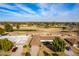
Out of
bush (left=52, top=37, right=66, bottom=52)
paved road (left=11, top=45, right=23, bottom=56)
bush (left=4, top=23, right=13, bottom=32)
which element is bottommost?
paved road (left=11, top=45, right=23, bottom=56)

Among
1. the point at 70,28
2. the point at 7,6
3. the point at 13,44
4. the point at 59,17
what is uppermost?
the point at 7,6

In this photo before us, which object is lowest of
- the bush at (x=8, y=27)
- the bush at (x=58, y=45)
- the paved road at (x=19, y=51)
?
the paved road at (x=19, y=51)

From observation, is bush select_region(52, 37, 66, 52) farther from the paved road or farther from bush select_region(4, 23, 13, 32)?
bush select_region(4, 23, 13, 32)

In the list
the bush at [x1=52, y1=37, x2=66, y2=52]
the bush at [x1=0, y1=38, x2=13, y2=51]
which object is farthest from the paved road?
the bush at [x1=52, y1=37, x2=66, y2=52]

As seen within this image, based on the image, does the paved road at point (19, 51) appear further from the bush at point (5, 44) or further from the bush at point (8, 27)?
the bush at point (8, 27)

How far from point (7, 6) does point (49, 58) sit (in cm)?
62

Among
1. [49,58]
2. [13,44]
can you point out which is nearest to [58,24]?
[49,58]

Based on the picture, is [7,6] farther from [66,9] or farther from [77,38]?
[77,38]

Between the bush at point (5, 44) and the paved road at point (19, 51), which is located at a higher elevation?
the bush at point (5, 44)

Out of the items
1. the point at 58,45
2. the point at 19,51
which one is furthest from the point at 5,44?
the point at 58,45

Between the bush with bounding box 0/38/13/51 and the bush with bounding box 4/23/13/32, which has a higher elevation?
the bush with bounding box 4/23/13/32

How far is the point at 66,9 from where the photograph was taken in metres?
1.53

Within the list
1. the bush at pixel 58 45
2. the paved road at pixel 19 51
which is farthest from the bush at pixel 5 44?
the bush at pixel 58 45

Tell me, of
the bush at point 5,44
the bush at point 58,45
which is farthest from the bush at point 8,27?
the bush at point 58,45
